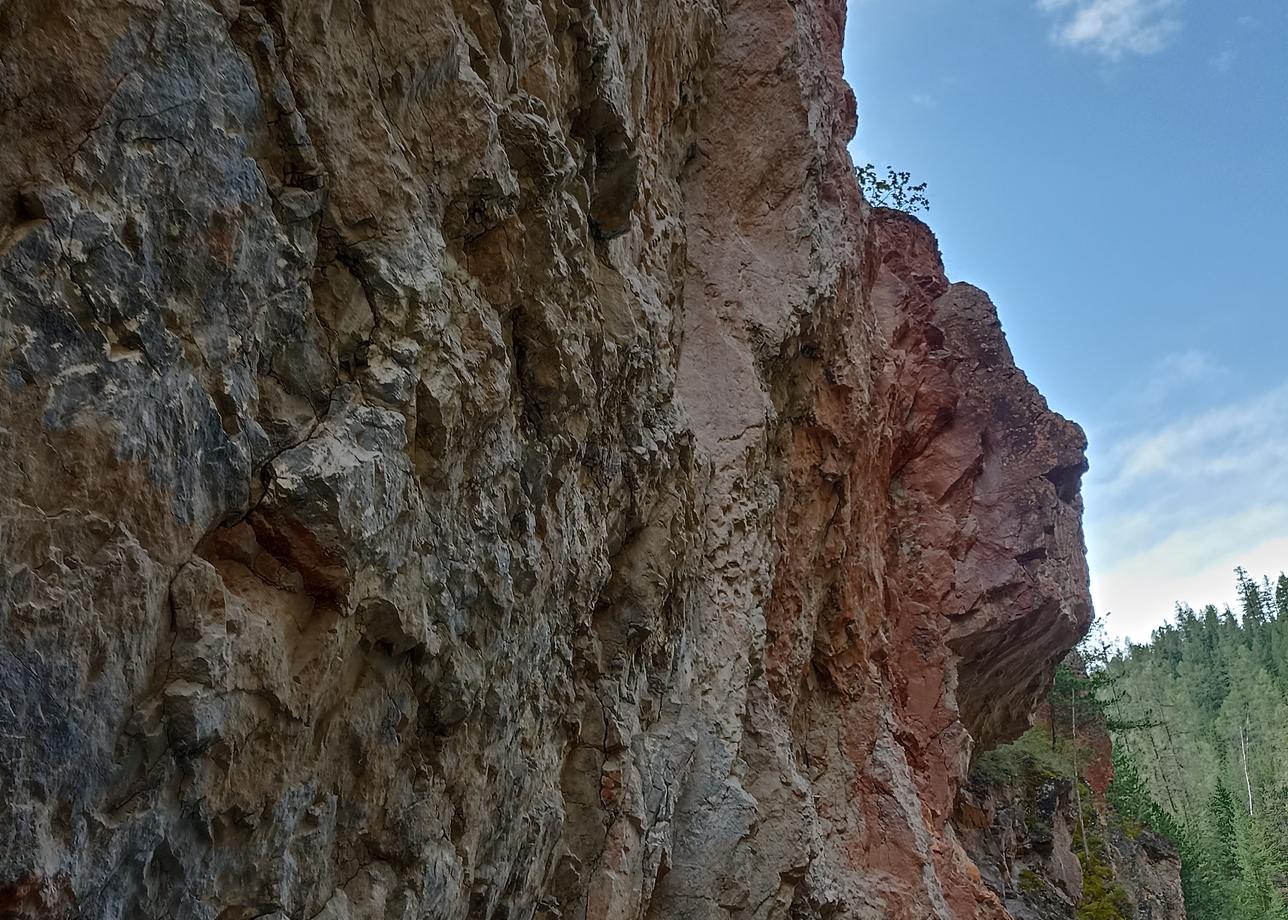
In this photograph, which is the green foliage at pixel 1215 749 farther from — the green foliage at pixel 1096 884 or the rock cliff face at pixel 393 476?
the rock cliff face at pixel 393 476

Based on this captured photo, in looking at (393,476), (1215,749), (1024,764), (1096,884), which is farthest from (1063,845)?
(1215,749)

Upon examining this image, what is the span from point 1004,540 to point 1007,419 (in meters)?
2.59

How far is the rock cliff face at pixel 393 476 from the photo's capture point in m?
2.46

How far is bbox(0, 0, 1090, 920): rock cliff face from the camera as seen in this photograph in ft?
8.07

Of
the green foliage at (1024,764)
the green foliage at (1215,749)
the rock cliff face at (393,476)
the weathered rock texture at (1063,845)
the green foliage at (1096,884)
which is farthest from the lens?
the green foliage at (1215,749)

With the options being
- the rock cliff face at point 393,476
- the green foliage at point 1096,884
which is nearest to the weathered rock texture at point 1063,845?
the green foliage at point 1096,884

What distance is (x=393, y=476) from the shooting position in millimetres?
3480

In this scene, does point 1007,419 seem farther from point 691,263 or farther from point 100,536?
point 100,536

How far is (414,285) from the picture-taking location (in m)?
3.76

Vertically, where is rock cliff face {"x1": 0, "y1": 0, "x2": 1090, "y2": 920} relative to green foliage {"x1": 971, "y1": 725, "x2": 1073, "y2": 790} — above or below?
below

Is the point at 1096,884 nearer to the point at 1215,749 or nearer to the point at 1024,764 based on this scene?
the point at 1024,764

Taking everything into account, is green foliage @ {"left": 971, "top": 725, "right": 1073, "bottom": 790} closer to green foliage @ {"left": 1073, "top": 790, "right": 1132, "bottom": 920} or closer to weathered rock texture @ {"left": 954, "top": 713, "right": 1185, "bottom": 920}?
weathered rock texture @ {"left": 954, "top": 713, "right": 1185, "bottom": 920}

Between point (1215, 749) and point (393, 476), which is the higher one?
point (1215, 749)

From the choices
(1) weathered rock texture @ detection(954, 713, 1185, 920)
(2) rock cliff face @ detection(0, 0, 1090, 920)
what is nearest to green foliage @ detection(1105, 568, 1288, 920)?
(1) weathered rock texture @ detection(954, 713, 1185, 920)
